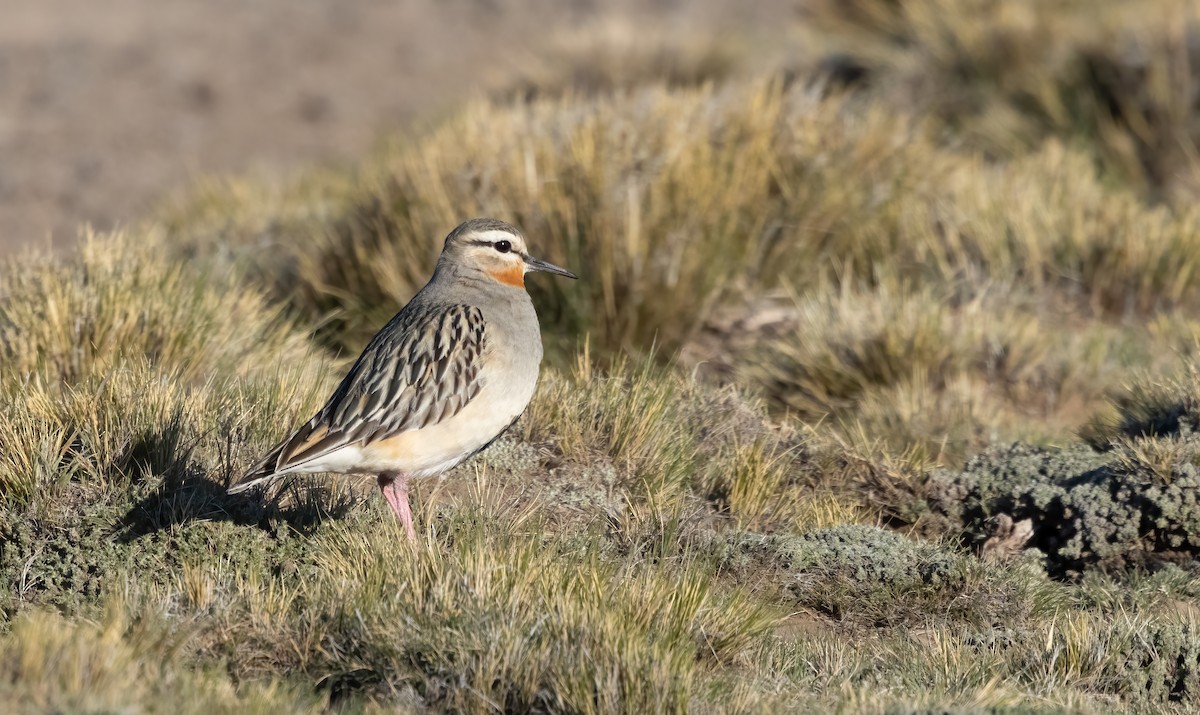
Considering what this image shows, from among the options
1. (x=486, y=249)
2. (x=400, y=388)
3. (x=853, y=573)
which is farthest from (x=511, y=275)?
(x=853, y=573)

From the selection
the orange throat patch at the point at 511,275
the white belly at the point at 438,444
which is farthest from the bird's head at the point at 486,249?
the white belly at the point at 438,444

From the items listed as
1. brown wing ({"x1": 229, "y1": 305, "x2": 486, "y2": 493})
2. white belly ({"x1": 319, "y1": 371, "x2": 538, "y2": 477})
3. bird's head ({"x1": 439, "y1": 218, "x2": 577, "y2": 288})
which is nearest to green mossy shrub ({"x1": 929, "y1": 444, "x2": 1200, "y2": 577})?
bird's head ({"x1": 439, "y1": 218, "x2": 577, "y2": 288})

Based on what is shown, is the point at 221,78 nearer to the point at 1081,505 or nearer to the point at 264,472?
the point at 264,472

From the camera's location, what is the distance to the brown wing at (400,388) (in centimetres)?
555

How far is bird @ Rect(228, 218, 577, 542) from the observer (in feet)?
18.3

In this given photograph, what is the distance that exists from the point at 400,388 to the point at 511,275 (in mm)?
903

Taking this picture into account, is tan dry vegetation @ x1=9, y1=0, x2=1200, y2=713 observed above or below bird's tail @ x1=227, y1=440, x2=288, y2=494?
below

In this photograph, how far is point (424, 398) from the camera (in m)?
5.72

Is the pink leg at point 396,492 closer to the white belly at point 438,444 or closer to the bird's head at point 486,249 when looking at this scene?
the white belly at point 438,444

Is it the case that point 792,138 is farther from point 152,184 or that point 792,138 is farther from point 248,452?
point 152,184

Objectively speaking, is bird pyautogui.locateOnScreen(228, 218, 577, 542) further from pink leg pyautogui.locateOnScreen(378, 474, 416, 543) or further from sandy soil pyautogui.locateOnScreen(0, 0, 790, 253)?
sandy soil pyautogui.locateOnScreen(0, 0, 790, 253)

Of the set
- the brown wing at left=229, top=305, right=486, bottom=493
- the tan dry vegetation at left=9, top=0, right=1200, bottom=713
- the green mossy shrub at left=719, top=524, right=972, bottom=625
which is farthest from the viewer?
the green mossy shrub at left=719, top=524, right=972, bottom=625

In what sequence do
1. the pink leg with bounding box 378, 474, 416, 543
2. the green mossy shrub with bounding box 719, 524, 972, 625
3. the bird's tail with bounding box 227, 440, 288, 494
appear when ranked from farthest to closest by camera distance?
1. the green mossy shrub with bounding box 719, 524, 972, 625
2. the pink leg with bounding box 378, 474, 416, 543
3. the bird's tail with bounding box 227, 440, 288, 494

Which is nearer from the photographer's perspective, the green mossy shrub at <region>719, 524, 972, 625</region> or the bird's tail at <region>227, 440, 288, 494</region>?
the bird's tail at <region>227, 440, 288, 494</region>
